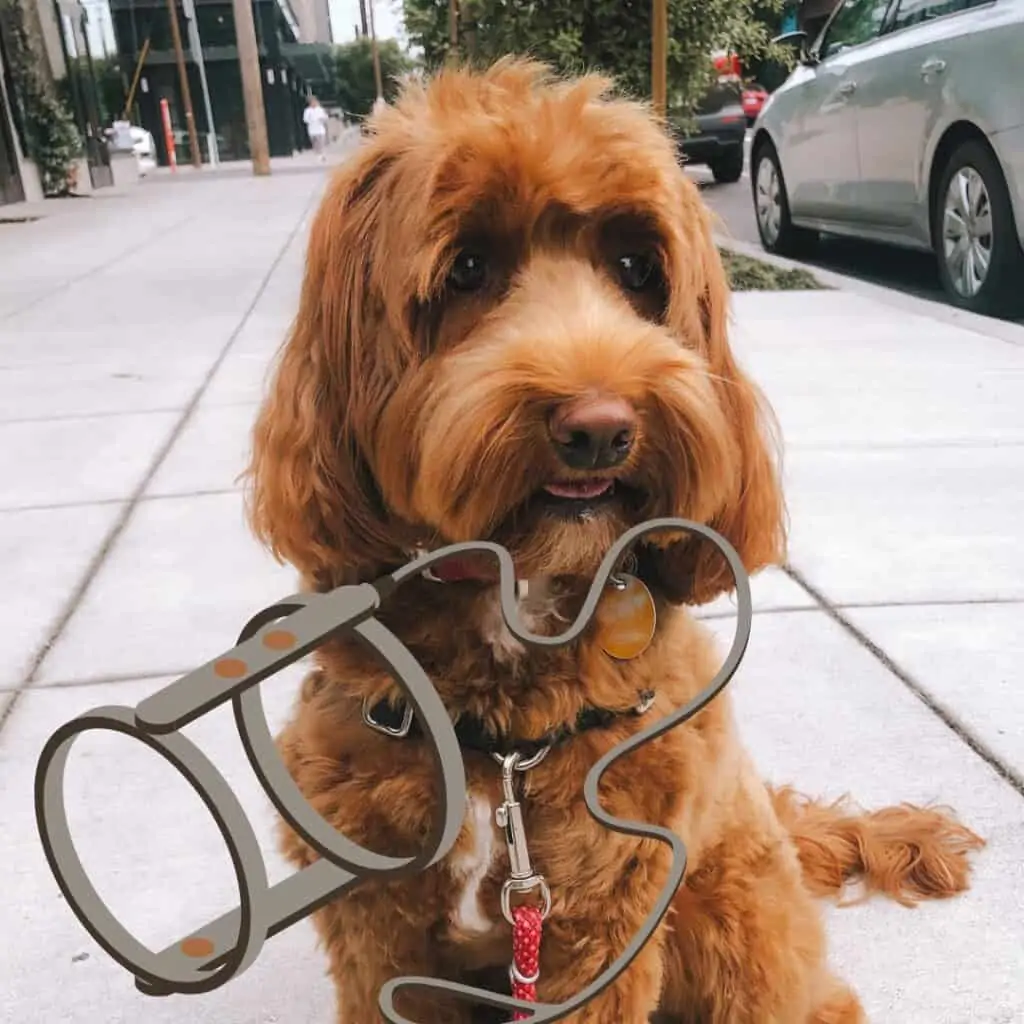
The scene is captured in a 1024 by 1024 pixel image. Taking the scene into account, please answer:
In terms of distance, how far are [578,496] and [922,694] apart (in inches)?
69.9

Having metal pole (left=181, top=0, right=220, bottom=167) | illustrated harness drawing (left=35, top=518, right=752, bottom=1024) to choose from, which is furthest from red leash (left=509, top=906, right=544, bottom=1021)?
metal pole (left=181, top=0, right=220, bottom=167)

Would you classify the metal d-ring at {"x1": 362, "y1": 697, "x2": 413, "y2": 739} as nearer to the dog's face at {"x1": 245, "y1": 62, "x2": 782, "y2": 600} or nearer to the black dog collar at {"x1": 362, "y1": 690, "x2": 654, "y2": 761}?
the black dog collar at {"x1": 362, "y1": 690, "x2": 654, "y2": 761}

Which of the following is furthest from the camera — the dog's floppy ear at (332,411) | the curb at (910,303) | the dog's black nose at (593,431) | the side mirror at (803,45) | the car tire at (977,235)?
the side mirror at (803,45)

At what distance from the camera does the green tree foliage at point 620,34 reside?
8.65m

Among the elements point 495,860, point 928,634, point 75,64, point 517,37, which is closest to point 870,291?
point 517,37

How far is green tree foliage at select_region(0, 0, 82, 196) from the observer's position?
22641 millimetres

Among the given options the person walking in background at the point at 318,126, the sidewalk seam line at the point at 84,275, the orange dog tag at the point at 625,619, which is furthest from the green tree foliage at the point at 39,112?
the orange dog tag at the point at 625,619

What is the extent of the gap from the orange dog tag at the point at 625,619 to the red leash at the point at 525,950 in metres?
0.41

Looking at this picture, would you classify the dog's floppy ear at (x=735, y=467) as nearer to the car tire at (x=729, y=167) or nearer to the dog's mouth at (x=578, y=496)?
the dog's mouth at (x=578, y=496)

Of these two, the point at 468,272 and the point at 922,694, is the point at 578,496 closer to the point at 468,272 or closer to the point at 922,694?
the point at 468,272

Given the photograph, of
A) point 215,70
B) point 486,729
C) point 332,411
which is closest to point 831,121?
point 332,411

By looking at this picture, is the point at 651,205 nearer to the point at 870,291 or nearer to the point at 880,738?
the point at 880,738

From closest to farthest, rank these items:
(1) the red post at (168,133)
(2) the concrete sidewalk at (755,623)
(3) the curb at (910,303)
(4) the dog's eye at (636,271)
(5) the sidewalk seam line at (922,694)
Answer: (4) the dog's eye at (636,271), (2) the concrete sidewalk at (755,623), (5) the sidewalk seam line at (922,694), (3) the curb at (910,303), (1) the red post at (168,133)

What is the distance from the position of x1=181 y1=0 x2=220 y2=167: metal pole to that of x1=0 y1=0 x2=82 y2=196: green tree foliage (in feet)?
58.3
